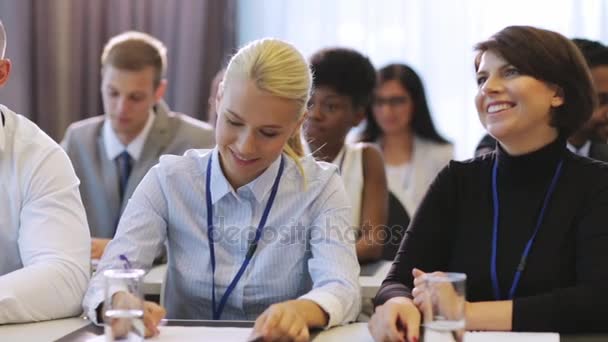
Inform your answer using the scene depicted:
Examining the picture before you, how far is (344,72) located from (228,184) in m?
1.41

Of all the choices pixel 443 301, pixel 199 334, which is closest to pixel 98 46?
pixel 199 334

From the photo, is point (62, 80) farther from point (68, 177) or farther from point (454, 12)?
point (68, 177)

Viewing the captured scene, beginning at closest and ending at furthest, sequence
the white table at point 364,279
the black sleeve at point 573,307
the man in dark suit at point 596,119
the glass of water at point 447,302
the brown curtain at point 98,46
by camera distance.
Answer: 1. the glass of water at point 447,302
2. the black sleeve at point 573,307
3. the white table at point 364,279
4. the man in dark suit at point 596,119
5. the brown curtain at point 98,46

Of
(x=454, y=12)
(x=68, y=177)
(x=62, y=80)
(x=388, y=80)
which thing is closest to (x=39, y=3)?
(x=62, y=80)

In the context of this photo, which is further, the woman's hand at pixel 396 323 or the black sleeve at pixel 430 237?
the black sleeve at pixel 430 237

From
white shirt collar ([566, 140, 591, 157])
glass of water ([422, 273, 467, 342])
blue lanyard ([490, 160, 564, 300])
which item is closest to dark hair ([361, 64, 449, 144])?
white shirt collar ([566, 140, 591, 157])

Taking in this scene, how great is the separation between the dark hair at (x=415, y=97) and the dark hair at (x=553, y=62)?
9.50ft

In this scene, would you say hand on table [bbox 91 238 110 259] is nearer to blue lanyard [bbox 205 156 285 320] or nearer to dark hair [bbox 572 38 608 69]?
blue lanyard [bbox 205 156 285 320]

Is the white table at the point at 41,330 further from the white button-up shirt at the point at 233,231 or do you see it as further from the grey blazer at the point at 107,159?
the grey blazer at the point at 107,159

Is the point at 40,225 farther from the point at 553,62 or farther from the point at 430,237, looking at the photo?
the point at 553,62

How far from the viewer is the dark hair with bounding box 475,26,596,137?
2143 mm

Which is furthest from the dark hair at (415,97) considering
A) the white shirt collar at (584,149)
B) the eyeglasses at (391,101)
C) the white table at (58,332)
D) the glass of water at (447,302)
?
the glass of water at (447,302)

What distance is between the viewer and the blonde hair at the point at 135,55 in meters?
4.21

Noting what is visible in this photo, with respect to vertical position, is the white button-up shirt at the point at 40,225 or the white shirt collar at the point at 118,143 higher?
the white button-up shirt at the point at 40,225
